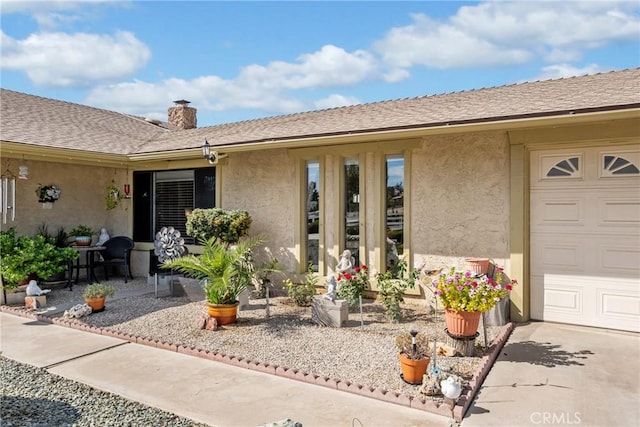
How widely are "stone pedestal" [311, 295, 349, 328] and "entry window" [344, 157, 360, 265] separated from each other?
5.58 feet

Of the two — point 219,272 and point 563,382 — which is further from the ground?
point 219,272

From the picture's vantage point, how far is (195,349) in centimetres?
520

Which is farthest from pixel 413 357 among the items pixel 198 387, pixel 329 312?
pixel 329 312

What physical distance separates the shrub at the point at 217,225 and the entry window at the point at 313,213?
132cm

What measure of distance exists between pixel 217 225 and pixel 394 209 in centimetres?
343

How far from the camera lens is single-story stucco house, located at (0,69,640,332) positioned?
19.7ft

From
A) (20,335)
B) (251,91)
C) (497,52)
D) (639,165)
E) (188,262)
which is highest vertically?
(251,91)

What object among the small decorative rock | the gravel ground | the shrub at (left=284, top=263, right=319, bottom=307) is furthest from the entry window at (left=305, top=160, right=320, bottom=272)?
the small decorative rock

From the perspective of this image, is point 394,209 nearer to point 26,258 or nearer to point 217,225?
point 217,225

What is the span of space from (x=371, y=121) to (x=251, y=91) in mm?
21460

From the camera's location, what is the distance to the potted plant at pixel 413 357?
409 cm

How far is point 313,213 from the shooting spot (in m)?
8.41

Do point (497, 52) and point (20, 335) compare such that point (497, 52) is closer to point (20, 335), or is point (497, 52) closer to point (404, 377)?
point (404, 377)

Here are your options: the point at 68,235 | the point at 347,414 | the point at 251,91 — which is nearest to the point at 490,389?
the point at 347,414
